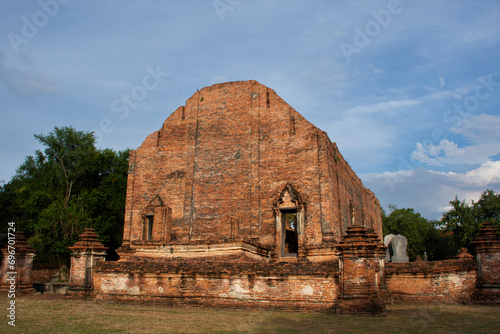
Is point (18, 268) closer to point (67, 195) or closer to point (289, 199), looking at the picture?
point (289, 199)

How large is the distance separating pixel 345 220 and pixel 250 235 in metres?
4.82

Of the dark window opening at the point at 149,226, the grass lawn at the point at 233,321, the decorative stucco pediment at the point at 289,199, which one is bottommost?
the grass lawn at the point at 233,321

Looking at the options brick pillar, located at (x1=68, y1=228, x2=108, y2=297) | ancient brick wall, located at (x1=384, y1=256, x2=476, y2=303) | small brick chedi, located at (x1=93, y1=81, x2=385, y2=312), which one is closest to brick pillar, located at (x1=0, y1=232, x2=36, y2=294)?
brick pillar, located at (x1=68, y1=228, x2=108, y2=297)

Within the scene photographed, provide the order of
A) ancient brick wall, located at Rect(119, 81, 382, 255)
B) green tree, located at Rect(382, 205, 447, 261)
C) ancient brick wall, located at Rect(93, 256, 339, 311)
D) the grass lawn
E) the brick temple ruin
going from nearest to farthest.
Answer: the grass lawn, ancient brick wall, located at Rect(93, 256, 339, 311), the brick temple ruin, ancient brick wall, located at Rect(119, 81, 382, 255), green tree, located at Rect(382, 205, 447, 261)

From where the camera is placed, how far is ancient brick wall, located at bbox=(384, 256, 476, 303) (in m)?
12.8

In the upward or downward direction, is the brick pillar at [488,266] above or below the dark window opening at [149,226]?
below

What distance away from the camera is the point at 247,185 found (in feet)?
63.7

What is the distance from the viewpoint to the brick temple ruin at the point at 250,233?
35.8ft

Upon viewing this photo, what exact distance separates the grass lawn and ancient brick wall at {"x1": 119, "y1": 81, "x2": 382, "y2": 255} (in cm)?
679

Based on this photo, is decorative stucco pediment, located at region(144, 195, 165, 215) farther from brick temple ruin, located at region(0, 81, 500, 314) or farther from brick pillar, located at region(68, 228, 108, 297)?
brick pillar, located at region(68, 228, 108, 297)

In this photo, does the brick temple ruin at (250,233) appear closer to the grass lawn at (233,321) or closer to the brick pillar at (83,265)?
the brick pillar at (83,265)

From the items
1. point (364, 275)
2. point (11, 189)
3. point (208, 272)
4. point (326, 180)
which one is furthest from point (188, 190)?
point (11, 189)

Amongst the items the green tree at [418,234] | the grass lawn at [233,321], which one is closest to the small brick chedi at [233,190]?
the grass lawn at [233,321]

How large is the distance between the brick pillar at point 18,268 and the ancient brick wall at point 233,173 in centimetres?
422
